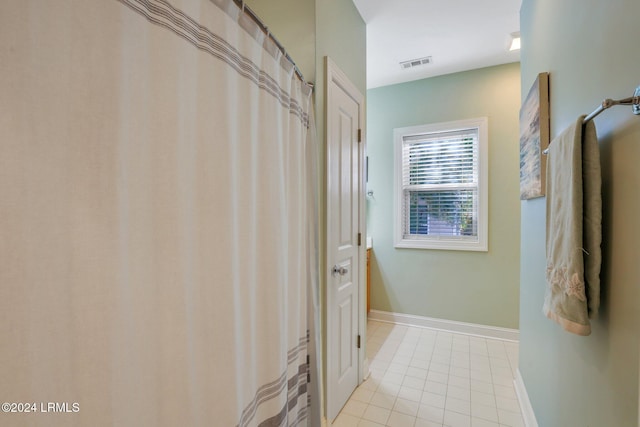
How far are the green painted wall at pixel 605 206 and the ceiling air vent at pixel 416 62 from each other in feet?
4.87

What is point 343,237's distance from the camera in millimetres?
1890

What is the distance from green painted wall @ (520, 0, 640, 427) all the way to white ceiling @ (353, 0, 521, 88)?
93 centimetres

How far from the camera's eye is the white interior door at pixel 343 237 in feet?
5.57

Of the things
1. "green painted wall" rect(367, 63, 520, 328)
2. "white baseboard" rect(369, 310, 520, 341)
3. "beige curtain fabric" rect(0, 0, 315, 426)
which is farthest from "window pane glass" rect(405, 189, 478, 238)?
"beige curtain fabric" rect(0, 0, 315, 426)

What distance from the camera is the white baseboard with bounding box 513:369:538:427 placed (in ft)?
5.25

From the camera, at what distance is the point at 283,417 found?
1.09 metres

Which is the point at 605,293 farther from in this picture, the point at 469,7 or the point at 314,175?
the point at 469,7

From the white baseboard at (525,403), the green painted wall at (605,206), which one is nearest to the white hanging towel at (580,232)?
the green painted wall at (605,206)

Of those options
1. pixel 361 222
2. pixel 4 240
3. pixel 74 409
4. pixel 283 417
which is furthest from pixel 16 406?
pixel 361 222

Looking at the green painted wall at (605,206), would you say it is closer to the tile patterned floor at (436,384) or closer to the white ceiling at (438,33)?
the tile patterned floor at (436,384)

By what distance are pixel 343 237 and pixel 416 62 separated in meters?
2.14

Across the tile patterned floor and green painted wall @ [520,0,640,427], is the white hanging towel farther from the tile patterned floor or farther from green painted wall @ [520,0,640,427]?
the tile patterned floor

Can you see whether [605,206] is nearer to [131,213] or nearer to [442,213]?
[131,213]

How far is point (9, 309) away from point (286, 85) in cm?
110
